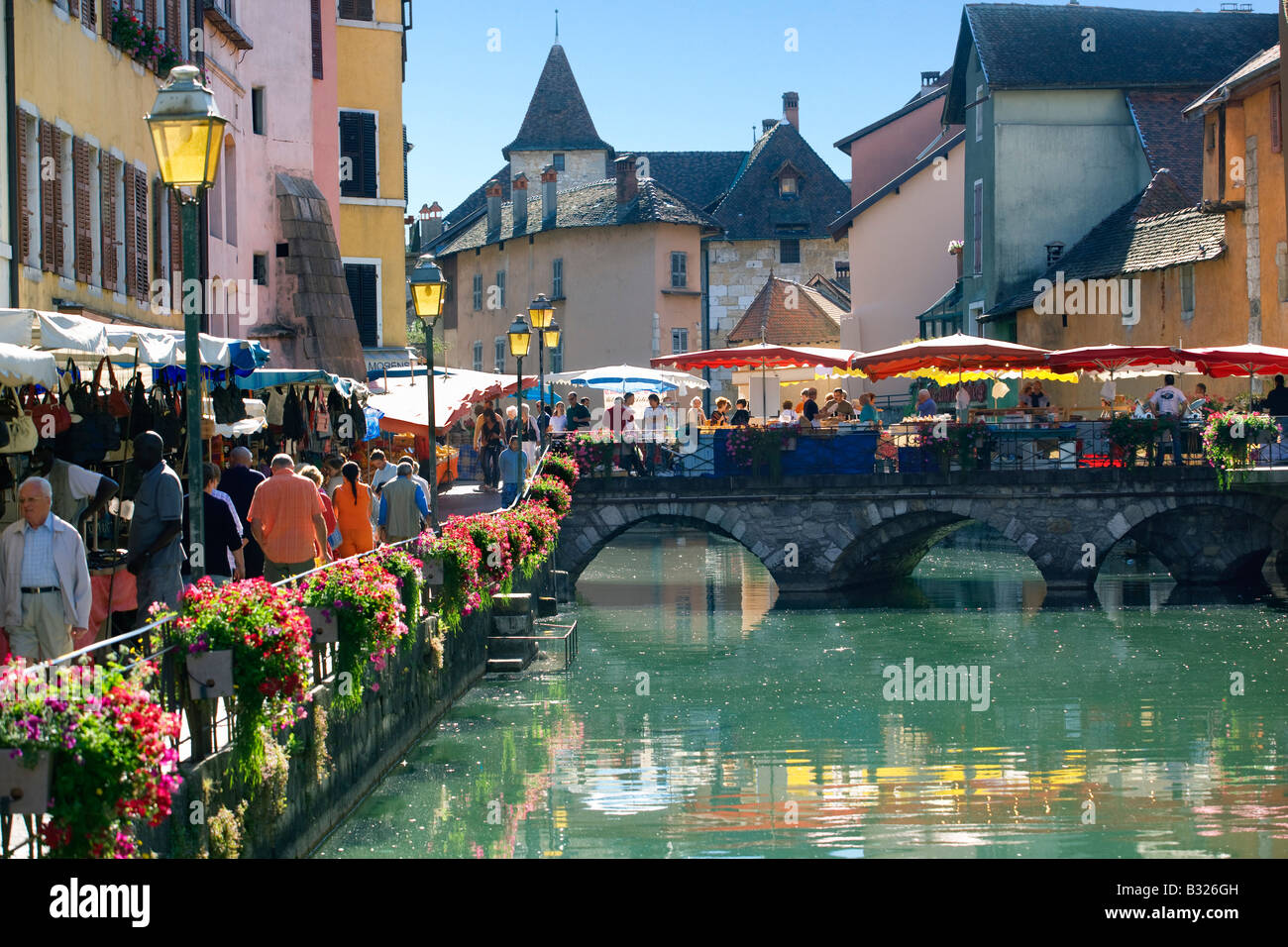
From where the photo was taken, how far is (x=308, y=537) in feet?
48.6

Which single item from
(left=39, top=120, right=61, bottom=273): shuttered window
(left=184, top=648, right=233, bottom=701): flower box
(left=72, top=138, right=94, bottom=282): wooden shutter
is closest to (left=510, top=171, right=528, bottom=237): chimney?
(left=72, top=138, right=94, bottom=282): wooden shutter

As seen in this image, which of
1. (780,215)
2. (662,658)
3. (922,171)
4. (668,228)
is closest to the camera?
(662,658)

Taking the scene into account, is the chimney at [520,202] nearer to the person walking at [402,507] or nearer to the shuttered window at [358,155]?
the shuttered window at [358,155]

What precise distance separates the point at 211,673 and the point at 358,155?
26442mm

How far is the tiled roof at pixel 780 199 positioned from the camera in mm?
63906

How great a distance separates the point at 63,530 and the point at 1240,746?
44.1ft

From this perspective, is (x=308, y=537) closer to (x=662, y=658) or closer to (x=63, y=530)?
(x=63, y=530)

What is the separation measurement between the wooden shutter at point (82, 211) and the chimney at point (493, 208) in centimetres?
4427

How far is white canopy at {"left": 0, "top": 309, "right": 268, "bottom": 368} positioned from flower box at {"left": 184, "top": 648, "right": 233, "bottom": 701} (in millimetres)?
3477

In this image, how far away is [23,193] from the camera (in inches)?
669

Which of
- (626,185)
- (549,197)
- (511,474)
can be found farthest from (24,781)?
(549,197)

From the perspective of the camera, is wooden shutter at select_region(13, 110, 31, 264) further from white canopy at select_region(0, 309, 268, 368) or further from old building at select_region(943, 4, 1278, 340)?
old building at select_region(943, 4, 1278, 340)

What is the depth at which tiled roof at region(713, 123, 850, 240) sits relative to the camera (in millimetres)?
63906
